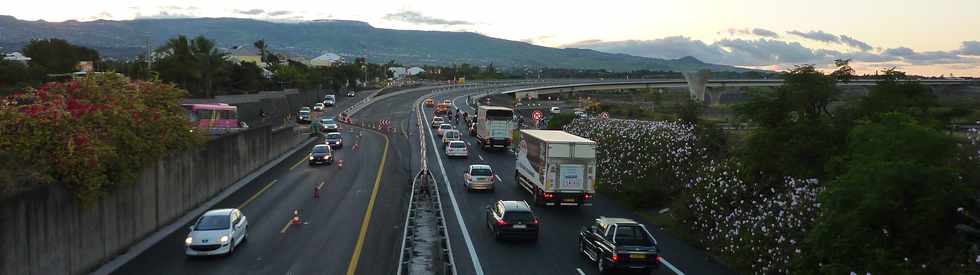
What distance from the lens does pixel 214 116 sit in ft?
164

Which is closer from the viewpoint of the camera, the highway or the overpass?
the highway

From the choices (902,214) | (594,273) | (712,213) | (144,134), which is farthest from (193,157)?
(902,214)

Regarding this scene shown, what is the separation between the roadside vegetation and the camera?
606 inches

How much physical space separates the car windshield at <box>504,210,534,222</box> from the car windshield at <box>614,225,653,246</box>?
15.3ft

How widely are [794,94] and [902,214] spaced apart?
9796 mm

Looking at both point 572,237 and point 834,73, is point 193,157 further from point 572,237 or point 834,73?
point 834,73

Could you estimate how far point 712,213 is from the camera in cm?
2505

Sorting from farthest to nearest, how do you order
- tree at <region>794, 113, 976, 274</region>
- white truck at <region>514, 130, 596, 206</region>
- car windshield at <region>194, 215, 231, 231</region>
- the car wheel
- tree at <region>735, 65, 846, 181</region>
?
1. white truck at <region>514, 130, 596, 206</region>
2. tree at <region>735, 65, 846, 181</region>
3. car windshield at <region>194, 215, 231, 231</region>
4. the car wheel
5. tree at <region>794, 113, 976, 274</region>

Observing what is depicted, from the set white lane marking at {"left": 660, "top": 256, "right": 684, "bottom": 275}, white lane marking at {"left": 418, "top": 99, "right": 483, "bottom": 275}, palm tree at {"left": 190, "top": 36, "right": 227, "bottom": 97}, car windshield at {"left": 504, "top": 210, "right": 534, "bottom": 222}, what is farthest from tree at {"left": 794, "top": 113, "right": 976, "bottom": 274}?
palm tree at {"left": 190, "top": 36, "right": 227, "bottom": 97}

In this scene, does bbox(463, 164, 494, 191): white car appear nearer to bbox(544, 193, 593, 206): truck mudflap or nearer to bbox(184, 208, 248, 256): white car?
bbox(544, 193, 593, 206): truck mudflap

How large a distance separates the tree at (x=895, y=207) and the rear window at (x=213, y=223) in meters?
16.4

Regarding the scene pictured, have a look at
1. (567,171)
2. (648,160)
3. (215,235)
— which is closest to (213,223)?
(215,235)

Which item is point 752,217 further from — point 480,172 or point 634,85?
point 634,85

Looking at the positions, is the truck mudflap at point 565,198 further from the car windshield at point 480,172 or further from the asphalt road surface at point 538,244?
the car windshield at point 480,172
